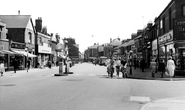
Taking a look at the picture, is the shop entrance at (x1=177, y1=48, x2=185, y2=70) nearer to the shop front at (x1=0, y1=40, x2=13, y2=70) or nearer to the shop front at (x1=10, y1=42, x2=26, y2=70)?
the shop front at (x1=0, y1=40, x2=13, y2=70)

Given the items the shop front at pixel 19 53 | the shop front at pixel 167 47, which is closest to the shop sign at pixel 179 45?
the shop front at pixel 167 47

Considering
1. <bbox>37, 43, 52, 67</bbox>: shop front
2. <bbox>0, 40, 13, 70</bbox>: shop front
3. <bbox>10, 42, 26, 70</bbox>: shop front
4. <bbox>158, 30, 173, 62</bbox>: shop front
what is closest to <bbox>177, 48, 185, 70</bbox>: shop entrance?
<bbox>158, 30, 173, 62</bbox>: shop front

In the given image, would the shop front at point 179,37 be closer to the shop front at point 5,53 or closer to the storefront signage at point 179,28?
the storefront signage at point 179,28

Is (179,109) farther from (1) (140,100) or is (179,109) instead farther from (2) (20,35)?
(2) (20,35)

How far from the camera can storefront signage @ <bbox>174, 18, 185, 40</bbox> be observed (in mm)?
24219

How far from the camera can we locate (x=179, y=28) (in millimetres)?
24453

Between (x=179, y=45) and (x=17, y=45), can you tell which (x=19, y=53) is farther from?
(x=179, y=45)

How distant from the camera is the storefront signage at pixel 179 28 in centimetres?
2422

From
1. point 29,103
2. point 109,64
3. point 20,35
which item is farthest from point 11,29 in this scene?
point 29,103

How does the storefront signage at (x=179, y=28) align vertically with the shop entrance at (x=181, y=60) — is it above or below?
above

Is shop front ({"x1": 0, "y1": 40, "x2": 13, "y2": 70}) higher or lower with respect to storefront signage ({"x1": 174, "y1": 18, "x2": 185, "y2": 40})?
lower

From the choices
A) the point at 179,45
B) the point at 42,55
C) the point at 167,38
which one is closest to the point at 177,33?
the point at 179,45

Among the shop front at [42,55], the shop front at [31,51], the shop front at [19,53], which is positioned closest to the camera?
the shop front at [19,53]

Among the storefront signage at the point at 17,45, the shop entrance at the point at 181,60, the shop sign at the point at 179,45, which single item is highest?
the storefront signage at the point at 17,45
